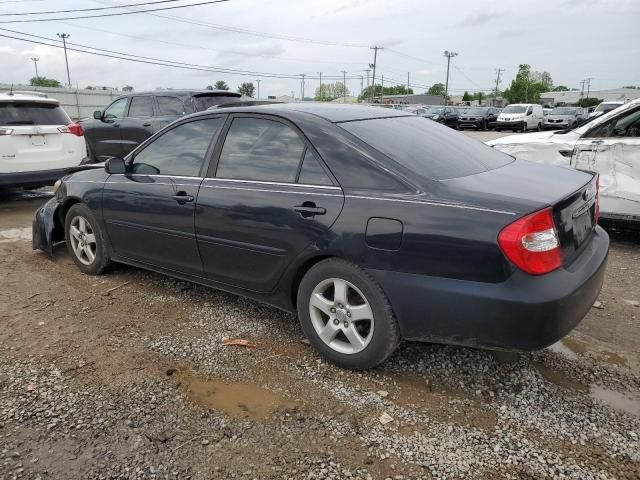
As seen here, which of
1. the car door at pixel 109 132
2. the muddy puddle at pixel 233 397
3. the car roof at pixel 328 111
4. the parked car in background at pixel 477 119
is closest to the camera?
the muddy puddle at pixel 233 397

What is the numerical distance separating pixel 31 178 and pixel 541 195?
7136 millimetres

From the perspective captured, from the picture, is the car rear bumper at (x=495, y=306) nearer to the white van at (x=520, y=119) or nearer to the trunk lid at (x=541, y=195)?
the trunk lid at (x=541, y=195)

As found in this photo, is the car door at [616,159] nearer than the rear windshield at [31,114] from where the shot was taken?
Yes

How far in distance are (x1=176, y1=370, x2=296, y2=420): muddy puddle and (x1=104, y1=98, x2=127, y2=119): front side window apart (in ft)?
28.9

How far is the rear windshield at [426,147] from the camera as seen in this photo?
120 inches

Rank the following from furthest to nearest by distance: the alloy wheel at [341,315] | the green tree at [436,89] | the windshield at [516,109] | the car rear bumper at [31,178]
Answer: the green tree at [436,89], the windshield at [516,109], the car rear bumper at [31,178], the alloy wheel at [341,315]

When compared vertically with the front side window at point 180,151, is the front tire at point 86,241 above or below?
below

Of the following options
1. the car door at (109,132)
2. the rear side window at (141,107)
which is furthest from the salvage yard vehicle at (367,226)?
the car door at (109,132)

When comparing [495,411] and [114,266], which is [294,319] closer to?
[495,411]

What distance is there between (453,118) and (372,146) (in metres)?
32.7

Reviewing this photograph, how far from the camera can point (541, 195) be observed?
276cm

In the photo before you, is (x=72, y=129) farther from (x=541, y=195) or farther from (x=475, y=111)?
(x=475, y=111)

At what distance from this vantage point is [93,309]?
4.09 m

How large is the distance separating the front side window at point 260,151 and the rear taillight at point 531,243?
1360 millimetres
